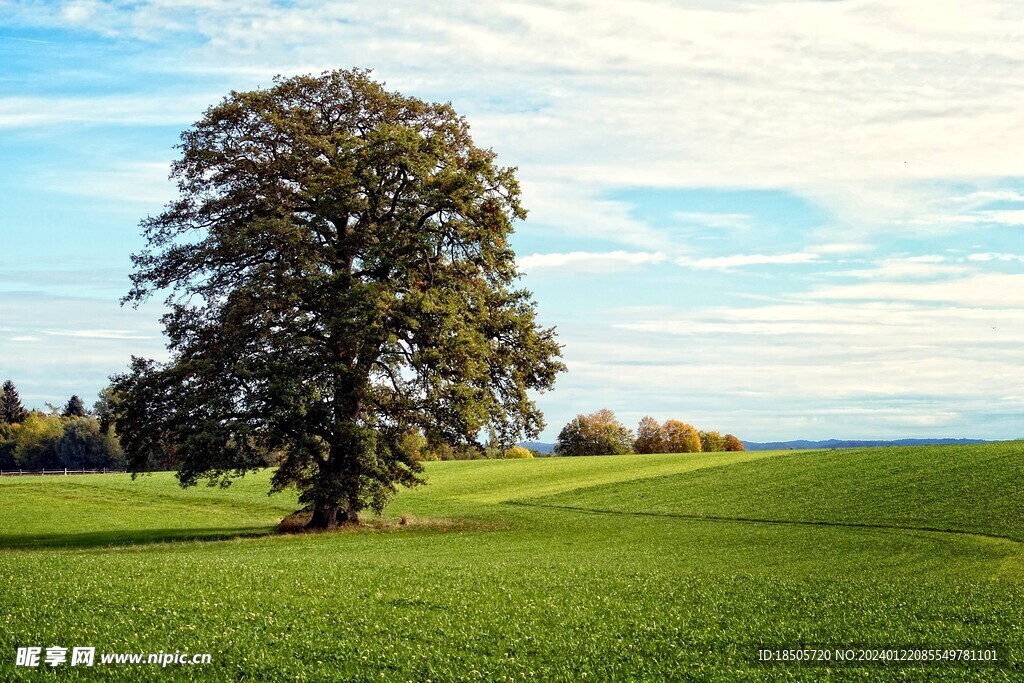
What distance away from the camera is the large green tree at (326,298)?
42.9 metres

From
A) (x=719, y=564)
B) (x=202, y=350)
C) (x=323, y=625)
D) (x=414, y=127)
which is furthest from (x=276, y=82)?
(x=323, y=625)

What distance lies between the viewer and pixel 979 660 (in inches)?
708

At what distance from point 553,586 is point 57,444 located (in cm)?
13543

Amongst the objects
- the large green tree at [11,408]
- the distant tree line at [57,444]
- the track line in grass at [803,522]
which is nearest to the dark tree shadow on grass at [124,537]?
the track line in grass at [803,522]

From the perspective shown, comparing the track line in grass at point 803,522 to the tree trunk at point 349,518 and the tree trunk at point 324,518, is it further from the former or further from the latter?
the tree trunk at point 324,518

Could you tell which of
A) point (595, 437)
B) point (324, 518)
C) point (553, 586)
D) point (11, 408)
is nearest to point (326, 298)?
point (324, 518)

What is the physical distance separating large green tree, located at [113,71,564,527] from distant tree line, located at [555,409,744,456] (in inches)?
3897

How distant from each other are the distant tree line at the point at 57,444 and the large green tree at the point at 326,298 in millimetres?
95475

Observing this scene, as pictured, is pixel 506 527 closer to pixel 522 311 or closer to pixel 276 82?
pixel 522 311

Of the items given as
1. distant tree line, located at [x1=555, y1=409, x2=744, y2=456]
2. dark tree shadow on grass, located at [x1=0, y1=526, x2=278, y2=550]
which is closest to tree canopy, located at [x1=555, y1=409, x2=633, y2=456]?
distant tree line, located at [x1=555, y1=409, x2=744, y2=456]

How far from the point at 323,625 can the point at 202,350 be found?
2691 centimetres

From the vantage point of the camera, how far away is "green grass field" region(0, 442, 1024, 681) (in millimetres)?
17484

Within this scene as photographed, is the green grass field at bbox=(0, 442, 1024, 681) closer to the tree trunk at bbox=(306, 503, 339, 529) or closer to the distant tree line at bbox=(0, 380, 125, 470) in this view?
the tree trunk at bbox=(306, 503, 339, 529)

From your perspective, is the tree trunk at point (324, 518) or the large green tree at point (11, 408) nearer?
the tree trunk at point (324, 518)
